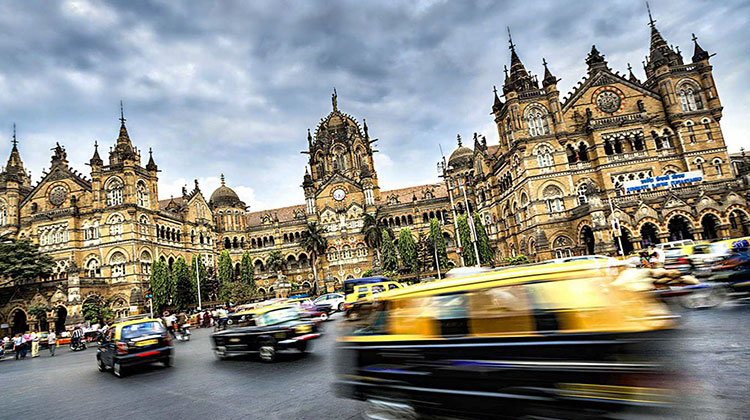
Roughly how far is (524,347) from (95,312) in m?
44.8

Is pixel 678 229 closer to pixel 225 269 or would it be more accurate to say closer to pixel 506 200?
pixel 506 200

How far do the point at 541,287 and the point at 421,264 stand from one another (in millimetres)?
42778

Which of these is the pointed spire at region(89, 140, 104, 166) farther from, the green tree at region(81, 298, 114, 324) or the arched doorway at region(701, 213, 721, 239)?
the arched doorway at region(701, 213, 721, 239)

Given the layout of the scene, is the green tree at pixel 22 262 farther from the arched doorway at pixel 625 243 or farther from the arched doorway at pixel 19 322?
the arched doorway at pixel 625 243

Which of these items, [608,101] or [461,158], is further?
[461,158]

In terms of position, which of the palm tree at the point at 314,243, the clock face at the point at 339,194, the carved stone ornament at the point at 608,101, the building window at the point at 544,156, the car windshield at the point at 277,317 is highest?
the carved stone ornament at the point at 608,101

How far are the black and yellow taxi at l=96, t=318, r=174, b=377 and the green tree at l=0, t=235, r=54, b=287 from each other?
36.5m

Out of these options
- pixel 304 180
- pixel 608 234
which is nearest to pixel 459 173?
pixel 304 180

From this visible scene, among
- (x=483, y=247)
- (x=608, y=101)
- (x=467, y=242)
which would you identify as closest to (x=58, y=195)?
(x=467, y=242)

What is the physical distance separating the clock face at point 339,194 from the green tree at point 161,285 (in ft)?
75.5

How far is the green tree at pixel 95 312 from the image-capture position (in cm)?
3794

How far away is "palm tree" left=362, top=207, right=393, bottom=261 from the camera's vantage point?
51.6 meters

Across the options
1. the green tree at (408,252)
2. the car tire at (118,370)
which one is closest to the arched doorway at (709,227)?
the green tree at (408,252)

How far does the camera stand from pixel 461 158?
62781 millimetres
